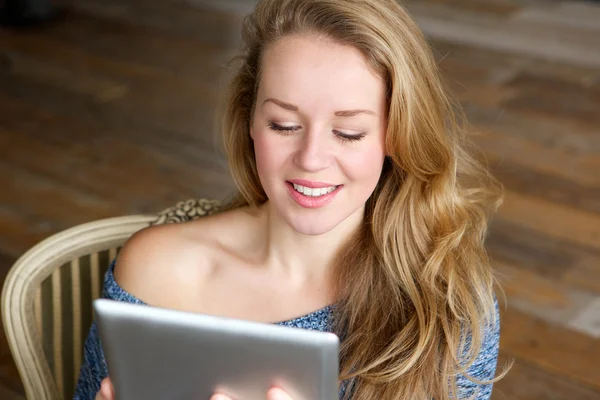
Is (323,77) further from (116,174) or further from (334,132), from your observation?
(116,174)

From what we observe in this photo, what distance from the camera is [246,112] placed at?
5.81ft

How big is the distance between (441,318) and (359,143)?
0.35 metres

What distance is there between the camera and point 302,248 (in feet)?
5.62

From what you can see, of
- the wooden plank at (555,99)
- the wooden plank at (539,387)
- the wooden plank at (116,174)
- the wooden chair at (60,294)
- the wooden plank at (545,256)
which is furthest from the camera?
the wooden plank at (555,99)

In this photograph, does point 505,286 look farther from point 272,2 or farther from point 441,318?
point 272,2

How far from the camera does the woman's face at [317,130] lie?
1486mm

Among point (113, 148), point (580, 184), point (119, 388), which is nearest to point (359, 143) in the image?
point (119, 388)

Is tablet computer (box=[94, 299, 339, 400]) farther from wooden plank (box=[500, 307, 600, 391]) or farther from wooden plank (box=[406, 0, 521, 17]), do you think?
wooden plank (box=[406, 0, 521, 17])

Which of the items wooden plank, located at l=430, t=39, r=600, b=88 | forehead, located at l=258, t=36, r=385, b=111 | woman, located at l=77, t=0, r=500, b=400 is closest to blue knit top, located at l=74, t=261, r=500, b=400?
woman, located at l=77, t=0, r=500, b=400

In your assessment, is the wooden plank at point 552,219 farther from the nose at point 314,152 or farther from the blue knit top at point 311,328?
the nose at point 314,152

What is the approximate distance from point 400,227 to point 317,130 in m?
0.31

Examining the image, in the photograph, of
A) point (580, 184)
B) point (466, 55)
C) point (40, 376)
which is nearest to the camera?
point (40, 376)

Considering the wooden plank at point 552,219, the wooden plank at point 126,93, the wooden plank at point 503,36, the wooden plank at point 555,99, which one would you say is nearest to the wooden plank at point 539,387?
the wooden plank at point 552,219

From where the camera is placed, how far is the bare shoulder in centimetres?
169
